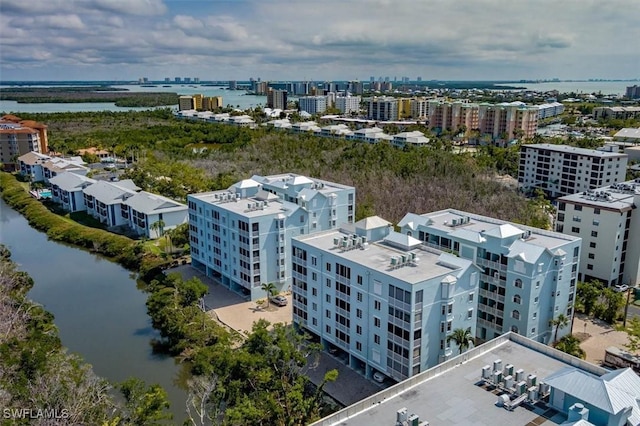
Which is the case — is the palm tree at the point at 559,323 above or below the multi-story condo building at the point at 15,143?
below

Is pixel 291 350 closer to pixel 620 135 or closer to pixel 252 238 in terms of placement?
pixel 252 238

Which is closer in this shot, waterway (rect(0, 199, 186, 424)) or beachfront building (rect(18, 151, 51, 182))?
waterway (rect(0, 199, 186, 424))

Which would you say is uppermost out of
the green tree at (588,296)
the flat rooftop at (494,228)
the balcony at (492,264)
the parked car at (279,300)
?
the flat rooftop at (494,228)

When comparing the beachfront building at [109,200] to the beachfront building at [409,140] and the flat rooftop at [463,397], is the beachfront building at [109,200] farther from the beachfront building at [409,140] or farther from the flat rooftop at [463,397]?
the beachfront building at [409,140]

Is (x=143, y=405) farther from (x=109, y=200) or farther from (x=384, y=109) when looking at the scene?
(x=384, y=109)

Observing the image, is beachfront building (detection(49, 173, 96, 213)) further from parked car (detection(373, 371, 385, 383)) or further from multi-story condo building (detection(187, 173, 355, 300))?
parked car (detection(373, 371, 385, 383))

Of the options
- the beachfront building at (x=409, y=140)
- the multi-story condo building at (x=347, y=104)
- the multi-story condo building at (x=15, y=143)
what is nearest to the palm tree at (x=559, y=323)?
the beachfront building at (x=409, y=140)

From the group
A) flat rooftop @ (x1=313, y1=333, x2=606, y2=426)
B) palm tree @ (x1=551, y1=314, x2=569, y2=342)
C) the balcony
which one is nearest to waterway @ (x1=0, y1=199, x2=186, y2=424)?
flat rooftop @ (x1=313, y1=333, x2=606, y2=426)
